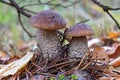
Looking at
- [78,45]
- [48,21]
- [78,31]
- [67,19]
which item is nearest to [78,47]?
[78,45]

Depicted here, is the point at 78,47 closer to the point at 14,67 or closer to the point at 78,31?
Result: the point at 78,31

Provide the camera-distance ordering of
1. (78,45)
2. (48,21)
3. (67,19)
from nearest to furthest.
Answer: (48,21) → (78,45) → (67,19)

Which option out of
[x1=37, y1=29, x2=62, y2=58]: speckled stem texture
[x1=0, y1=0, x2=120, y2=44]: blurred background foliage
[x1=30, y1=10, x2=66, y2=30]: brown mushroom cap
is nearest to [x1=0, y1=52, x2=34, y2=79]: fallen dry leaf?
[x1=37, y1=29, x2=62, y2=58]: speckled stem texture

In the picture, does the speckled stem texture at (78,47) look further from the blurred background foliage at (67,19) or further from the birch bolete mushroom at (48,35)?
the blurred background foliage at (67,19)

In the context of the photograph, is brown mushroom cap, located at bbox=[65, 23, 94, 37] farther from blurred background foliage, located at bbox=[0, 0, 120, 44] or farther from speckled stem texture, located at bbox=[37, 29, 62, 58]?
blurred background foliage, located at bbox=[0, 0, 120, 44]

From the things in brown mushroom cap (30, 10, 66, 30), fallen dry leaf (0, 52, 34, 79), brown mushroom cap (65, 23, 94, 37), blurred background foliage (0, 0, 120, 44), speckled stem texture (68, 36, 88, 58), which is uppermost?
brown mushroom cap (30, 10, 66, 30)

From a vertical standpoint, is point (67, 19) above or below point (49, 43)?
below
